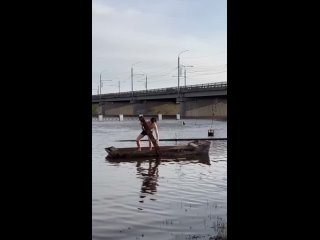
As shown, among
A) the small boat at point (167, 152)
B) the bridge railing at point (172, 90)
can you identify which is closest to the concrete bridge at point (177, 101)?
the bridge railing at point (172, 90)

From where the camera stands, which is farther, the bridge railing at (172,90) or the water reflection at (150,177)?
the bridge railing at (172,90)

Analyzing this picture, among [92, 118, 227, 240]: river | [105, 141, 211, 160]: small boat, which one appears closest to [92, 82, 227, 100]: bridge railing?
[105, 141, 211, 160]: small boat

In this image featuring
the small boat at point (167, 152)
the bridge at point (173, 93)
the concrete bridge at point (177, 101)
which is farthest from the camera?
the concrete bridge at point (177, 101)

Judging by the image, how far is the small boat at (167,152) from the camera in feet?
69.7

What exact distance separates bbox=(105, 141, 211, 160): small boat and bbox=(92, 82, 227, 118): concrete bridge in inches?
2259

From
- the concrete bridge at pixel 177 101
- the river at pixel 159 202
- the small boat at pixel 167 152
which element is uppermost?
the concrete bridge at pixel 177 101

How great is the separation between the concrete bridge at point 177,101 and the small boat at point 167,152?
5738 cm

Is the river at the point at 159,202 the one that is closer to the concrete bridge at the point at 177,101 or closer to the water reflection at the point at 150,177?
the water reflection at the point at 150,177

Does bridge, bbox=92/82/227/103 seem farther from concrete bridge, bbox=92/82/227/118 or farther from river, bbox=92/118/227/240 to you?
river, bbox=92/118/227/240
